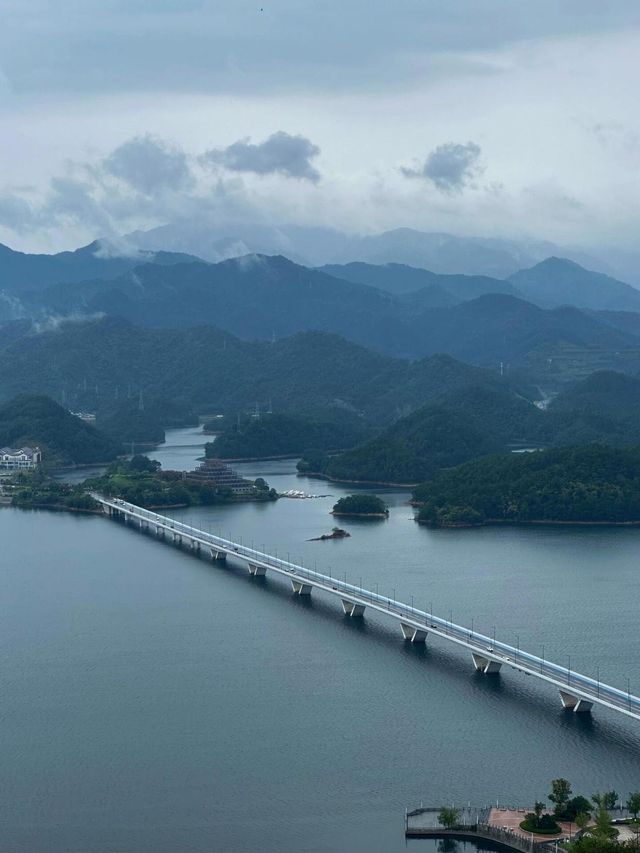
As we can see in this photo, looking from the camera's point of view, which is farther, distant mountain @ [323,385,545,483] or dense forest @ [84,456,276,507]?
distant mountain @ [323,385,545,483]

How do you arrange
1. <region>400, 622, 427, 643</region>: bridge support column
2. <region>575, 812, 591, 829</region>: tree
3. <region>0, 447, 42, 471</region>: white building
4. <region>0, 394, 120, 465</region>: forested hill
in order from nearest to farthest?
<region>575, 812, 591, 829</region>: tree
<region>400, 622, 427, 643</region>: bridge support column
<region>0, 447, 42, 471</region>: white building
<region>0, 394, 120, 465</region>: forested hill

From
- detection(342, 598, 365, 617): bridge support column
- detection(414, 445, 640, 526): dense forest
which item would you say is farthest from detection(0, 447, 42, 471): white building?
detection(342, 598, 365, 617): bridge support column

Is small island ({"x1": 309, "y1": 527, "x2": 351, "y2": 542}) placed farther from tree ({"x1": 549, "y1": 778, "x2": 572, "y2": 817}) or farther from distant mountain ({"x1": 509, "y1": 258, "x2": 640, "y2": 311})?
distant mountain ({"x1": 509, "y1": 258, "x2": 640, "y2": 311})

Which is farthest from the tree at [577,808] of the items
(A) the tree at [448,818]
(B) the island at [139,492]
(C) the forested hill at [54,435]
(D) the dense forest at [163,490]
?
(C) the forested hill at [54,435]

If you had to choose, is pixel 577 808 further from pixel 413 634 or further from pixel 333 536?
pixel 333 536

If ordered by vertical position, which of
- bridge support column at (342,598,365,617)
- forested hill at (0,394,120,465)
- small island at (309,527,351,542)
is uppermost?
forested hill at (0,394,120,465)

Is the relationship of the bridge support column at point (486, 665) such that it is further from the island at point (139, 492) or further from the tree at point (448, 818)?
the island at point (139, 492)

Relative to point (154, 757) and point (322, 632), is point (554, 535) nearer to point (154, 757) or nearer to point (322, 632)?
point (322, 632)

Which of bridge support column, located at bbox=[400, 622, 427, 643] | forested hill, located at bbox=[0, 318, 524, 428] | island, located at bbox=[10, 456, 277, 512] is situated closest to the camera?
bridge support column, located at bbox=[400, 622, 427, 643]
